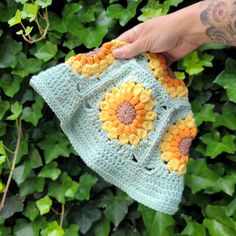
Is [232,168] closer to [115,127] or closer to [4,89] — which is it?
[115,127]

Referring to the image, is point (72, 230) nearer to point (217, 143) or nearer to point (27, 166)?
point (27, 166)

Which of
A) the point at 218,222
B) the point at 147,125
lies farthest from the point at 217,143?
the point at 147,125

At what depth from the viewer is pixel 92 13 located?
4.01 feet

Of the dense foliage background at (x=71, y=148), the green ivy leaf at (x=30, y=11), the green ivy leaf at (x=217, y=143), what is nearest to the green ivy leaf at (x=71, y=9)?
the dense foliage background at (x=71, y=148)

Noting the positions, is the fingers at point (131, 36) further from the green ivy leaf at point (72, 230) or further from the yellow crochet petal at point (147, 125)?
the green ivy leaf at point (72, 230)

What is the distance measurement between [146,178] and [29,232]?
541 millimetres

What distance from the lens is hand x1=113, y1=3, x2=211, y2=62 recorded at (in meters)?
0.93

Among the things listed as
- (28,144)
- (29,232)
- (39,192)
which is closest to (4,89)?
(28,144)

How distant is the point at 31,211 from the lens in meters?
1.35

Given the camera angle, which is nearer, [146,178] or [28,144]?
[146,178]

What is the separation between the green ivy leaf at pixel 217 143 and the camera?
1.19 metres

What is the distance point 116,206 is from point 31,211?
0.80 feet

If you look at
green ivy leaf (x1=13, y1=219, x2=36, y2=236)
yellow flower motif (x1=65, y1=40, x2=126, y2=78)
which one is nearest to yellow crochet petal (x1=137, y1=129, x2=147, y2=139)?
yellow flower motif (x1=65, y1=40, x2=126, y2=78)

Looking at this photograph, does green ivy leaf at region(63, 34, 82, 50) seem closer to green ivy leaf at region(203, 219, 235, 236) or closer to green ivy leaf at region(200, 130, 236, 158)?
green ivy leaf at region(200, 130, 236, 158)
